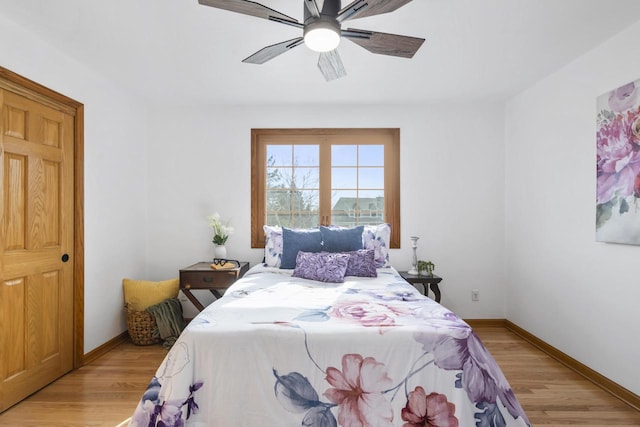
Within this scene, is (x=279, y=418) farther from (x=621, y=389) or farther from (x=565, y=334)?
(x=565, y=334)

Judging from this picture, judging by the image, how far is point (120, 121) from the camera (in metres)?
3.58

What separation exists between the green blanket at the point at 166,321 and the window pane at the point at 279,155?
183 cm

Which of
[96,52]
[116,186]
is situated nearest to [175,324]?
[116,186]

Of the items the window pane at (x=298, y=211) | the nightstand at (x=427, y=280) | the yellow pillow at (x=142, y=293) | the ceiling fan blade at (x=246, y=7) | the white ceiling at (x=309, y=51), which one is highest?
the white ceiling at (x=309, y=51)

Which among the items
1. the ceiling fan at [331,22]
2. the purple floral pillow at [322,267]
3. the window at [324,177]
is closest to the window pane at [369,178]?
the window at [324,177]

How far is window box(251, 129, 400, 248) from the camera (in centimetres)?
410

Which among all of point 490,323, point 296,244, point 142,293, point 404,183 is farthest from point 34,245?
point 490,323

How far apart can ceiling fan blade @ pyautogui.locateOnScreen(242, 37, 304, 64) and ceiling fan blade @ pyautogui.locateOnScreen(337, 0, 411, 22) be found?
346mm

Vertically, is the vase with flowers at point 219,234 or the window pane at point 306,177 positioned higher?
the window pane at point 306,177

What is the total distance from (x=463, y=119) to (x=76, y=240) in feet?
12.8

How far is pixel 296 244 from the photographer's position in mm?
3459

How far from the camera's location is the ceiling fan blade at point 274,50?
6.97 ft

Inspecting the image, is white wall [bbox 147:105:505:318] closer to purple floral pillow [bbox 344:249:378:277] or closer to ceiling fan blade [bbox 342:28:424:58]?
purple floral pillow [bbox 344:249:378:277]

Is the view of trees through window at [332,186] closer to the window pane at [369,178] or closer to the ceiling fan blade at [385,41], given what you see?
the window pane at [369,178]
